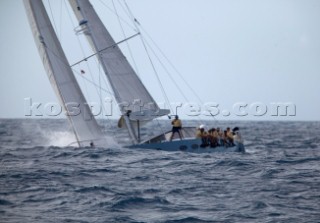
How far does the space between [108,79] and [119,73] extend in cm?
81

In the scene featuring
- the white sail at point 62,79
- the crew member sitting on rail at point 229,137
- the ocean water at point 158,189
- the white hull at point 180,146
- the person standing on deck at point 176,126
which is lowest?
the ocean water at point 158,189

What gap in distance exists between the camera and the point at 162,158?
919 inches

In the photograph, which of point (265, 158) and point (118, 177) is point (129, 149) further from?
point (118, 177)

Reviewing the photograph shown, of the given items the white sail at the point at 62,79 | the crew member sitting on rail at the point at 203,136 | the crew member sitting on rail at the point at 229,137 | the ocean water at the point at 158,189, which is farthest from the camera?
the white sail at the point at 62,79

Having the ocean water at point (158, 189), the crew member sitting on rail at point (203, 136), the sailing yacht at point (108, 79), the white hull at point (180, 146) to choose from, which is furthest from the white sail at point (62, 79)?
the crew member sitting on rail at point (203, 136)

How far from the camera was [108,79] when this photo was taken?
26.5 m

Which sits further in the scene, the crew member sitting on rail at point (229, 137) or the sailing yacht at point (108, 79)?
the crew member sitting on rail at point (229, 137)

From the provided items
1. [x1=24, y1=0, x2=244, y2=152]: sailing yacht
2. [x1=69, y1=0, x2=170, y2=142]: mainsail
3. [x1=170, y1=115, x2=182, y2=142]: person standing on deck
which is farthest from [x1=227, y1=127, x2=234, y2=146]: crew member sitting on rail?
[x1=69, y1=0, x2=170, y2=142]: mainsail

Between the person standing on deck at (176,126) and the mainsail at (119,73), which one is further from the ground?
the mainsail at (119,73)

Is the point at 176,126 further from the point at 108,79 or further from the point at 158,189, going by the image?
the point at 158,189

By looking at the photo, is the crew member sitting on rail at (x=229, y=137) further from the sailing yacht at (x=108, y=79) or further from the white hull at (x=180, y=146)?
the white hull at (x=180, y=146)

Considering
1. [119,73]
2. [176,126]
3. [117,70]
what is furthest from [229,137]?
[117,70]

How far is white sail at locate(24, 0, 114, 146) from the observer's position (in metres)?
27.2

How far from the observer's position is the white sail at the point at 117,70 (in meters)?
26.6
